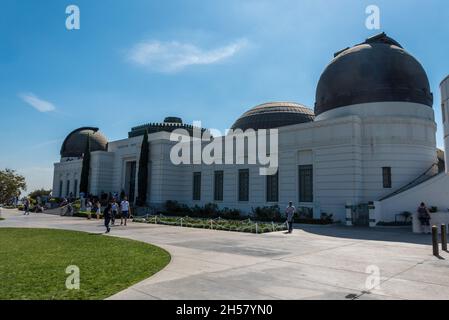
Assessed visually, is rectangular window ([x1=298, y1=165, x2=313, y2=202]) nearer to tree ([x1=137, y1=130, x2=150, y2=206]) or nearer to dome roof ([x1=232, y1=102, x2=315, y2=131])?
dome roof ([x1=232, y1=102, x2=315, y2=131])

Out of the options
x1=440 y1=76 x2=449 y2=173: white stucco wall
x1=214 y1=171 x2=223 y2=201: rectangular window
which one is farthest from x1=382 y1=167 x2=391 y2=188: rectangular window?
x1=214 y1=171 x2=223 y2=201: rectangular window

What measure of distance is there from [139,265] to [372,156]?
2158 cm

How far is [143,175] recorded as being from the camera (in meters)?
37.7

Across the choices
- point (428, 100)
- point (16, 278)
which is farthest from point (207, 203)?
point (16, 278)

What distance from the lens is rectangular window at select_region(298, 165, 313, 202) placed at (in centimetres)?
2656

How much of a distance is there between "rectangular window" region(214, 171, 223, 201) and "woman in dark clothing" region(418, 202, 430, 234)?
735 inches

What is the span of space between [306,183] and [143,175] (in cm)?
1918

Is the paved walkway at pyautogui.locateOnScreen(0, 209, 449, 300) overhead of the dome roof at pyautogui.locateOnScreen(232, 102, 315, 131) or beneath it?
beneath

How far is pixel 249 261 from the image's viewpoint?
9766 millimetres

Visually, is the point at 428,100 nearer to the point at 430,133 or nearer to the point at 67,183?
the point at 430,133

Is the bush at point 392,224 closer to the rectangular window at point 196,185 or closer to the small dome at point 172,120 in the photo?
the rectangular window at point 196,185

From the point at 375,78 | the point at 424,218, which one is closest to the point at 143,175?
the point at 375,78

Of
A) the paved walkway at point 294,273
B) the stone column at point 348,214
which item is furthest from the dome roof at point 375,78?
the paved walkway at point 294,273
